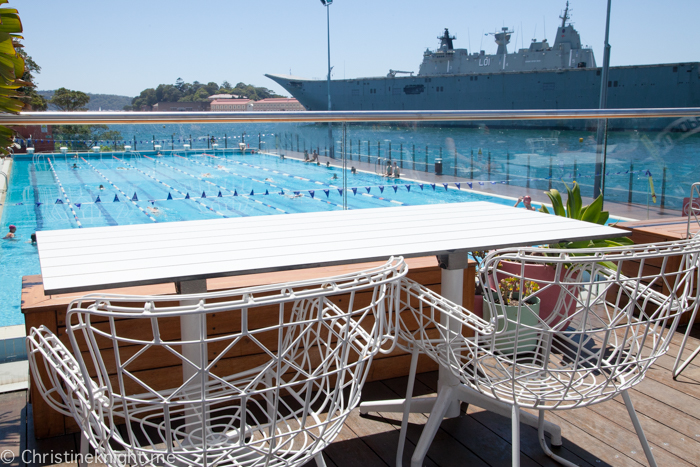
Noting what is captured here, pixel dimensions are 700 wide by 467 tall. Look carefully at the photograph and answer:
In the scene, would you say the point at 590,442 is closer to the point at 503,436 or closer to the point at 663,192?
the point at 503,436

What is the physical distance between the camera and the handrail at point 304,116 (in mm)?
2129

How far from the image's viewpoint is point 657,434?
1.66m

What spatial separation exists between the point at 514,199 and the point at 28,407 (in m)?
2.94

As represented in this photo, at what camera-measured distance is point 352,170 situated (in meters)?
2.94

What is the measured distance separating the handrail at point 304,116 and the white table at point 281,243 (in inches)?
31.9

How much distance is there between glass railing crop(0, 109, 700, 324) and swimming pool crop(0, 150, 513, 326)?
1 cm

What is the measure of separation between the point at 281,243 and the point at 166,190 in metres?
2.01

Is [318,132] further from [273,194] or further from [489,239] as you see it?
[489,239]

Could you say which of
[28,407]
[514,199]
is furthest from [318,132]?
[28,407]

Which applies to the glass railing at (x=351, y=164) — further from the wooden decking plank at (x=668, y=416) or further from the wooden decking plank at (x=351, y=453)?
the wooden decking plank at (x=668, y=416)

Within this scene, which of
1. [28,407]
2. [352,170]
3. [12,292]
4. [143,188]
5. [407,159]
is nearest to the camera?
[28,407]

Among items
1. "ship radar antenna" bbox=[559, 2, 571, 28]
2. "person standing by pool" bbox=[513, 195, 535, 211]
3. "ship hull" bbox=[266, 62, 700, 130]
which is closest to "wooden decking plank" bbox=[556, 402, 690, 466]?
"person standing by pool" bbox=[513, 195, 535, 211]

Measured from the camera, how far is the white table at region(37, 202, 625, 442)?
110 centimetres

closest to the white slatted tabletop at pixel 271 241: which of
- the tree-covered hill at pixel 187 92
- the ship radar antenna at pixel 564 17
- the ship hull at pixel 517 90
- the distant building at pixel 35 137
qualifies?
the distant building at pixel 35 137
